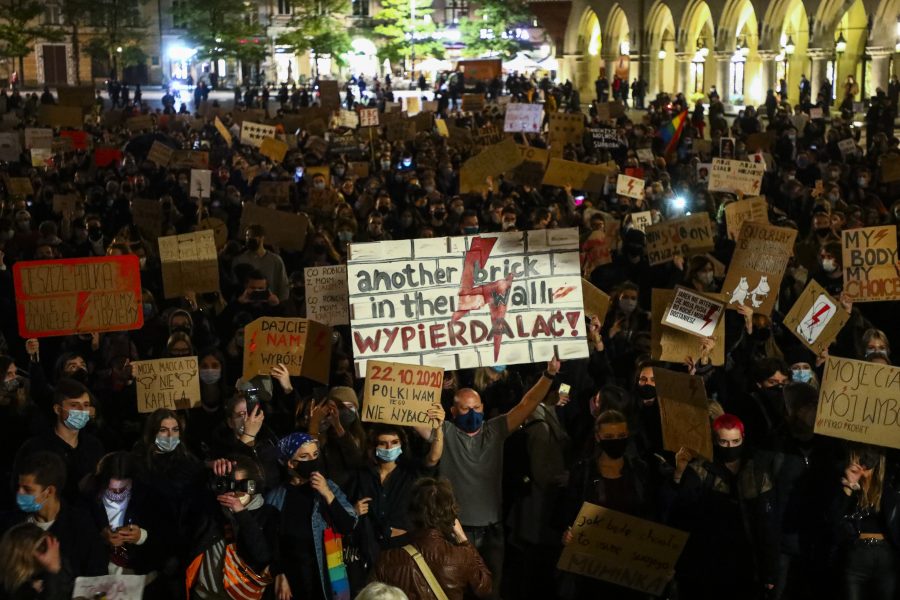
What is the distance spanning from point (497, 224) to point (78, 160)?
997cm

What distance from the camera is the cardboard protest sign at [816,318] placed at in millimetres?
8492

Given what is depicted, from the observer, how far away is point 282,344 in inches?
313

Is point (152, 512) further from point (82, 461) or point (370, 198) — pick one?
point (370, 198)

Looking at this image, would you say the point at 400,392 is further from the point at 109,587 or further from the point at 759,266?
the point at 759,266

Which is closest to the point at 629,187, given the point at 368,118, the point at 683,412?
the point at 368,118

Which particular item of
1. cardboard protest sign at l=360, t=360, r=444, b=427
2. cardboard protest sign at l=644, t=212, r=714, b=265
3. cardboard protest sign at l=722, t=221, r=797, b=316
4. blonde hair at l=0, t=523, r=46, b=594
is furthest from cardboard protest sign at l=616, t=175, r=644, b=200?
blonde hair at l=0, t=523, r=46, b=594

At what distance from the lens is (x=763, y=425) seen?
702 cm

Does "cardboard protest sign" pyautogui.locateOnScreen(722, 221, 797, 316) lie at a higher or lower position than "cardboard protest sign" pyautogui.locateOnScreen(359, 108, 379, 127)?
lower

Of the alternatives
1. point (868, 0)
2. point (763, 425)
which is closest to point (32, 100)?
point (868, 0)

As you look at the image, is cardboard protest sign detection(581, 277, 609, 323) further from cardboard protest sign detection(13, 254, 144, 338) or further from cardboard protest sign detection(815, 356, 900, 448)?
cardboard protest sign detection(13, 254, 144, 338)

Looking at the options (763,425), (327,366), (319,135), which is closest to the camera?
(763,425)

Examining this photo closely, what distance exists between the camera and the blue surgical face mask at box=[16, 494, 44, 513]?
5332mm

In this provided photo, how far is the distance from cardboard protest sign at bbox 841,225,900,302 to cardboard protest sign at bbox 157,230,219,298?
180 inches

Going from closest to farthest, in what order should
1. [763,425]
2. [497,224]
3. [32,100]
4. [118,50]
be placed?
[763,425], [497,224], [32,100], [118,50]
